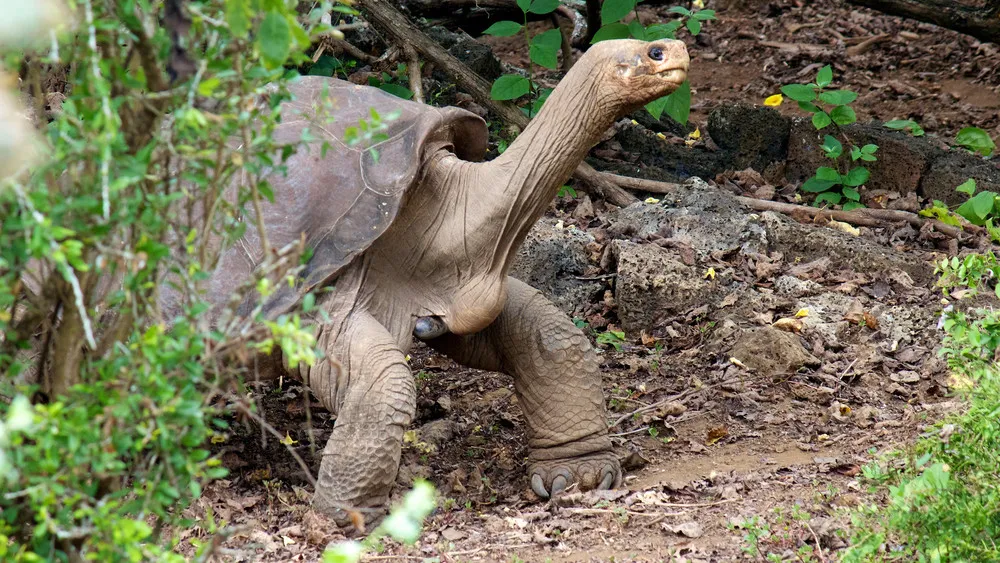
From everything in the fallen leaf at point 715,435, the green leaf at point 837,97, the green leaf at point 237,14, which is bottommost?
the fallen leaf at point 715,435

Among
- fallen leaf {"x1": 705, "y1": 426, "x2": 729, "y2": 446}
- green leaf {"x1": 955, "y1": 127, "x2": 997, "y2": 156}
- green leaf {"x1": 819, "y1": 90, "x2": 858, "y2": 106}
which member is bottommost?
fallen leaf {"x1": 705, "y1": 426, "x2": 729, "y2": 446}

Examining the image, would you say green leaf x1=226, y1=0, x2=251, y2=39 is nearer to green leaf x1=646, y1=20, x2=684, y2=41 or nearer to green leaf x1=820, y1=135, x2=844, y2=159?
green leaf x1=646, y1=20, x2=684, y2=41

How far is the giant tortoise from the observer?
3.48 metres

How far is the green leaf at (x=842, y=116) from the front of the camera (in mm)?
6047

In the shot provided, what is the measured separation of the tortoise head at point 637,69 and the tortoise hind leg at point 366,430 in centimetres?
108

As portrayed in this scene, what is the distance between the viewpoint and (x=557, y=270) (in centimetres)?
539

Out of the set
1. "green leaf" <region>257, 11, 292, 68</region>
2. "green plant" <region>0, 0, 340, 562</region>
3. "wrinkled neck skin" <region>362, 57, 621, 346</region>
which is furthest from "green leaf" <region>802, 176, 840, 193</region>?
"green leaf" <region>257, 11, 292, 68</region>

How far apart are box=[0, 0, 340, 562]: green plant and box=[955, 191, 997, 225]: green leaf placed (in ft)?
11.0

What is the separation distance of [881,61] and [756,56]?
0.96 m

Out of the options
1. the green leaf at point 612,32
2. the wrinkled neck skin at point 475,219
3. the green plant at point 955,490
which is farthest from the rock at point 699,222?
the green plant at point 955,490

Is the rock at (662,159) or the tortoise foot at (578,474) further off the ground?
the tortoise foot at (578,474)

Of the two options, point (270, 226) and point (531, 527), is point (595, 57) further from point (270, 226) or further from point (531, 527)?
point (531, 527)

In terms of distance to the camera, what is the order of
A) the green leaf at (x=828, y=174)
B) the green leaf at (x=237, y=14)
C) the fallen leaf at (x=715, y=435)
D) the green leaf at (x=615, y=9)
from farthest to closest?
1. the green leaf at (x=828, y=174)
2. the green leaf at (x=615, y=9)
3. the fallen leaf at (x=715, y=435)
4. the green leaf at (x=237, y=14)

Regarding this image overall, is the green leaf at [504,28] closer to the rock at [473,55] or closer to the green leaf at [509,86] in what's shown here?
the green leaf at [509,86]
